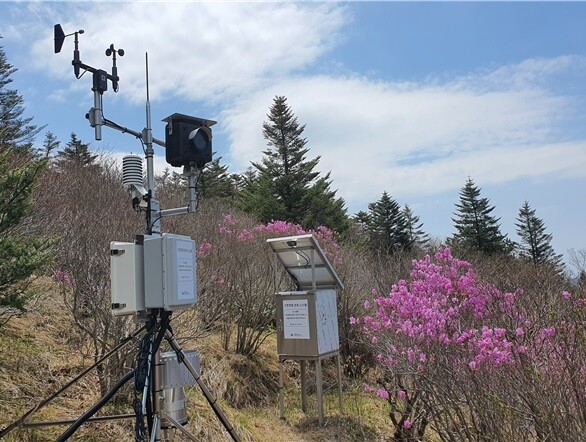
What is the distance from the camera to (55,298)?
659 cm

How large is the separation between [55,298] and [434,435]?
5.09 m

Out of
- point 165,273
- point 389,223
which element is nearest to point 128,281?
point 165,273

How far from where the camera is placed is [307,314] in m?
5.72

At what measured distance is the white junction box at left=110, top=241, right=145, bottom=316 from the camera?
324cm

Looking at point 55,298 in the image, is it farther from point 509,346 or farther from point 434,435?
point 509,346

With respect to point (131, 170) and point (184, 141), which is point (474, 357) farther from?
point (131, 170)

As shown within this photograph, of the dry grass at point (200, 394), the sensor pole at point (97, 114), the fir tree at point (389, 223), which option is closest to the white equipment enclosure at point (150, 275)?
the sensor pole at point (97, 114)

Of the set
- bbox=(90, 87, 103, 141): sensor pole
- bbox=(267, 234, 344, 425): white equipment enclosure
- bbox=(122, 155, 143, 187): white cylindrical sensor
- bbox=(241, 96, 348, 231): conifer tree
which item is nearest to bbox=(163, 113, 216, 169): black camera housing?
bbox=(122, 155, 143, 187): white cylindrical sensor

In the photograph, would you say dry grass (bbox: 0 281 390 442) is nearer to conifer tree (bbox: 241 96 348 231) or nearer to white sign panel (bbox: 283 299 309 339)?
white sign panel (bbox: 283 299 309 339)

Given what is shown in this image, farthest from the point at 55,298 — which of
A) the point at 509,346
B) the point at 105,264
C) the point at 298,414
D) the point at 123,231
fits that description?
the point at 509,346

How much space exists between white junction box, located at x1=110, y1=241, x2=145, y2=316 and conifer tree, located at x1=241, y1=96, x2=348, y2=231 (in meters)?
24.5

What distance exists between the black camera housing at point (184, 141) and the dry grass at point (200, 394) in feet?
8.43

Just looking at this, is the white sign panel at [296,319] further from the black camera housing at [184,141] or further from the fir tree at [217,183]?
the fir tree at [217,183]

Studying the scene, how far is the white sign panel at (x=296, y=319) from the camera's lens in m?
5.73
